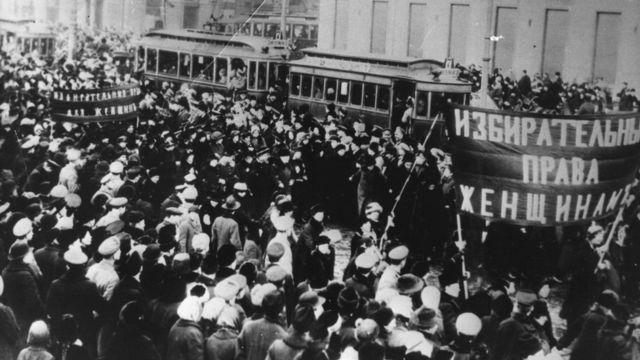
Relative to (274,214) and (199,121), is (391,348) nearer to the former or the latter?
(274,214)

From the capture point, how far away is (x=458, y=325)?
5.39 meters

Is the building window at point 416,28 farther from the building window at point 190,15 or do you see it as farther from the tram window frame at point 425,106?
the building window at point 190,15

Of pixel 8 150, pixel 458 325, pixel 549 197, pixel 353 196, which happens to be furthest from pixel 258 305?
pixel 8 150

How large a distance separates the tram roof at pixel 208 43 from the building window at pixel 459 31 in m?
7.93

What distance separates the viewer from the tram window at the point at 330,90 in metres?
18.4

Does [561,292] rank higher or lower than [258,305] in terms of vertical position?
lower

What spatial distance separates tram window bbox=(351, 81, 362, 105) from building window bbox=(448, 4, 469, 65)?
9012 mm

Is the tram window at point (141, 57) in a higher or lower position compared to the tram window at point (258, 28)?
lower

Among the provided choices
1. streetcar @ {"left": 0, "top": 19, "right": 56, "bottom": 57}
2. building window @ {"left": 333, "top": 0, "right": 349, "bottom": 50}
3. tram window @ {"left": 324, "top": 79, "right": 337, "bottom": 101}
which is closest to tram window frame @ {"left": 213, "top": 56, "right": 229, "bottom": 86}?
tram window @ {"left": 324, "top": 79, "right": 337, "bottom": 101}

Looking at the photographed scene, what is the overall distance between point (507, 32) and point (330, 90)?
26.7 feet

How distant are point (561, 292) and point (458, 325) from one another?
5128 millimetres

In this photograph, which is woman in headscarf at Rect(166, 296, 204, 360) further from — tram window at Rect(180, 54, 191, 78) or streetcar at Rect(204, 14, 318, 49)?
streetcar at Rect(204, 14, 318, 49)

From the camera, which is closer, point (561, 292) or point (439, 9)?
point (561, 292)

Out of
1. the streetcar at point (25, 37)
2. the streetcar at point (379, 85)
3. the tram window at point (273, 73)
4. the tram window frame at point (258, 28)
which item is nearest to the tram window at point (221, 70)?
the tram window at point (273, 73)
